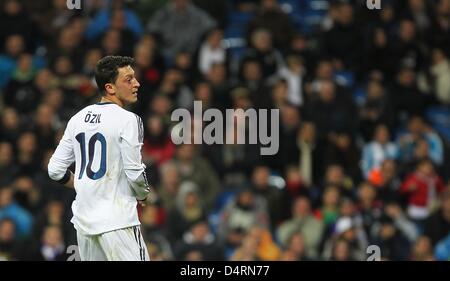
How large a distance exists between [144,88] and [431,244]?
4.08 meters

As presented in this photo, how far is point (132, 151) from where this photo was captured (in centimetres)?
847

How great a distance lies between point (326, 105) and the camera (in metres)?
16.1

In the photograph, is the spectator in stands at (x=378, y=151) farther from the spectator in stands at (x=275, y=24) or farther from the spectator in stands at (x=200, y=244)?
the spectator in stands at (x=200, y=244)

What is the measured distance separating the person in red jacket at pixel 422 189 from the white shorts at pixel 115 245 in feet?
23.3

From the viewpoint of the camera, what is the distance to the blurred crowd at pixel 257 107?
47.2 ft

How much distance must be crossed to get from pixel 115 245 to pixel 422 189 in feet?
24.3

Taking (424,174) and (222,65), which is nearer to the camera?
(424,174)

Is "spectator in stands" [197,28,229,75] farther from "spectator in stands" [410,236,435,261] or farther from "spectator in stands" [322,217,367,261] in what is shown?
"spectator in stands" [410,236,435,261]

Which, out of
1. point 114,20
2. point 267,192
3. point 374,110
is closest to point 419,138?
point 374,110

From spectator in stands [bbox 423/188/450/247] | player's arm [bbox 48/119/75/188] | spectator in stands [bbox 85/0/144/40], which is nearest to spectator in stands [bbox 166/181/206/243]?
spectator in stands [bbox 423/188/450/247]

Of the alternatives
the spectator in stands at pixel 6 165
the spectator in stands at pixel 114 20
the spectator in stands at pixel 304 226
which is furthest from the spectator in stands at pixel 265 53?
the spectator in stands at pixel 6 165

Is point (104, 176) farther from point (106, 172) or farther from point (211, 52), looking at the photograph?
point (211, 52)

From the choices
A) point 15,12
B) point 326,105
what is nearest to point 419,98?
point 326,105

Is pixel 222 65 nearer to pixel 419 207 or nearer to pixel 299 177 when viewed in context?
pixel 299 177
